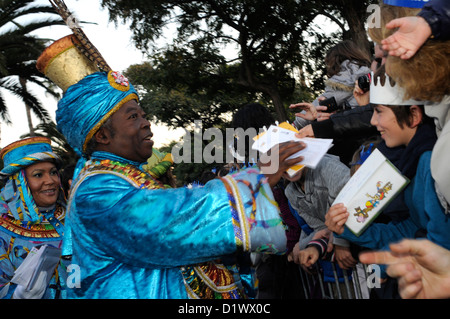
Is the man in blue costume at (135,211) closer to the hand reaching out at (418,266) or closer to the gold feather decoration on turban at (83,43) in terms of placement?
the gold feather decoration on turban at (83,43)

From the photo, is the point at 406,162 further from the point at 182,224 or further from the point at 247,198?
the point at 182,224

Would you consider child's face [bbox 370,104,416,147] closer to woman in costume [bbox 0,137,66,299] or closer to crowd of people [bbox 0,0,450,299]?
crowd of people [bbox 0,0,450,299]

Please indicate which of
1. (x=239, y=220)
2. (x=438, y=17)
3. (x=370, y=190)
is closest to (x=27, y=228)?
(x=239, y=220)

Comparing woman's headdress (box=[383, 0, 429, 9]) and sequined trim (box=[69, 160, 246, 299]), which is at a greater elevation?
woman's headdress (box=[383, 0, 429, 9])

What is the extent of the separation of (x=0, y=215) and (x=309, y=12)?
10436mm

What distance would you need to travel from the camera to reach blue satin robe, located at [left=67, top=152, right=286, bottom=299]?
1.82 metres

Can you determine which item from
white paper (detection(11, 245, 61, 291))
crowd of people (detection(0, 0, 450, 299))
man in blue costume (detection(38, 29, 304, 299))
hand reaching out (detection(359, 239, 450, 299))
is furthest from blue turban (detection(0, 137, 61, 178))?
hand reaching out (detection(359, 239, 450, 299))

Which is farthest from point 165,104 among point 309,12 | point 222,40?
point 309,12

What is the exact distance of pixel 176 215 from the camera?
182 centimetres

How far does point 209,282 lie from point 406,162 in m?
1.27

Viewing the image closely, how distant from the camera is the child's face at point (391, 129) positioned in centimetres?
231

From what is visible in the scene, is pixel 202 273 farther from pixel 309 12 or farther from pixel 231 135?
pixel 309 12

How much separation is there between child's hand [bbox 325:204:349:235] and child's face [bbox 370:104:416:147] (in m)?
0.49

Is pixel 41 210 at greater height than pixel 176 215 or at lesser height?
lesser
